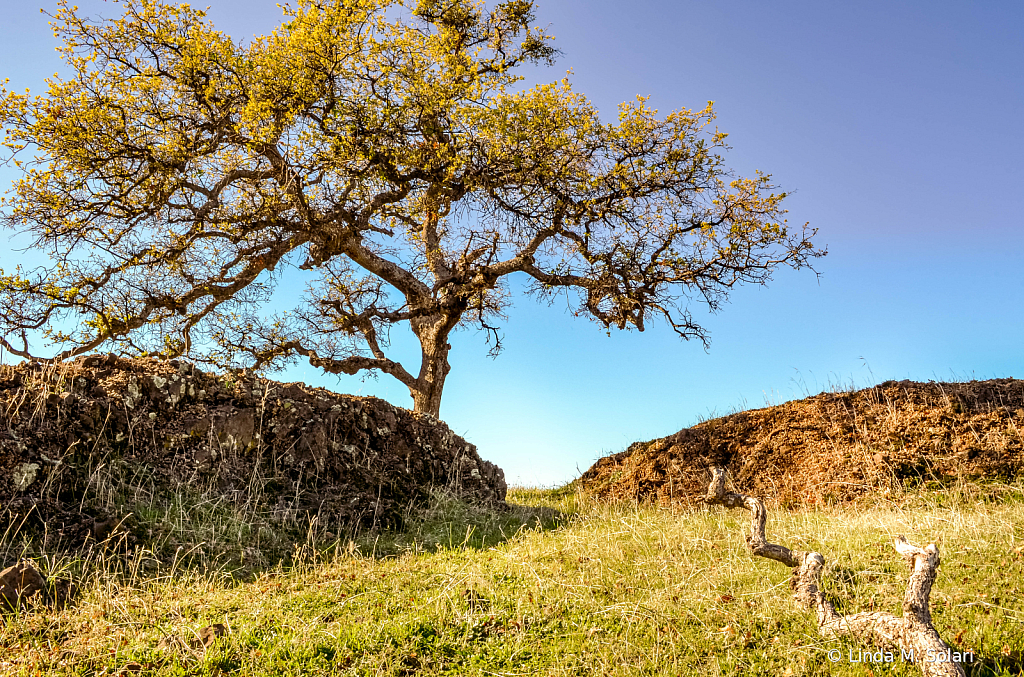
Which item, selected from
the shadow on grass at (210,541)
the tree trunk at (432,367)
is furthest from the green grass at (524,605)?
the tree trunk at (432,367)

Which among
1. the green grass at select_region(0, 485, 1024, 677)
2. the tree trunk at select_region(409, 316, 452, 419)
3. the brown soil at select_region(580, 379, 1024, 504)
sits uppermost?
the tree trunk at select_region(409, 316, 452, 419)

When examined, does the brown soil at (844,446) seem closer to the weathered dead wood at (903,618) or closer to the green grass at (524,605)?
the green grass at (524,605)

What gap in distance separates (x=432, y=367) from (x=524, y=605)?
1061cm

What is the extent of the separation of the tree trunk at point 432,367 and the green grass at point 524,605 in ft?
24.8

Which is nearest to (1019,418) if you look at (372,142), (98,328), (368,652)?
(368,652)

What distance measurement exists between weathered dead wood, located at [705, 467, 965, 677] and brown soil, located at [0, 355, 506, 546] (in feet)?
Answer: 19.2

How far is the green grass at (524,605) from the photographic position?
4707mm

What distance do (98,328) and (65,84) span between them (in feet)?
15.4

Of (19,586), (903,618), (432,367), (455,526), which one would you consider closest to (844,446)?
(455,526)

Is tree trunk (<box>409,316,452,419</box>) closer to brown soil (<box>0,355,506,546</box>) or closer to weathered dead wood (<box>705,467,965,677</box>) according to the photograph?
brown soil (<box>0,355,506,546</box>)

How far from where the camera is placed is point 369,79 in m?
13.5

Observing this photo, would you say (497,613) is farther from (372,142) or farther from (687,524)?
(372,142)

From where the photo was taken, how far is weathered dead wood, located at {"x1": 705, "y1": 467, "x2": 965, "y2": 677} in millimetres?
4164

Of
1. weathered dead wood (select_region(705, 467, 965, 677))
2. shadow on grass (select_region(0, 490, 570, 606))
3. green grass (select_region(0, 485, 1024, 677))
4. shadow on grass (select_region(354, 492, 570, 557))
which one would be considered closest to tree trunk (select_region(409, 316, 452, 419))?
shadow on grass (select_region(354, 492, 570, 557))
